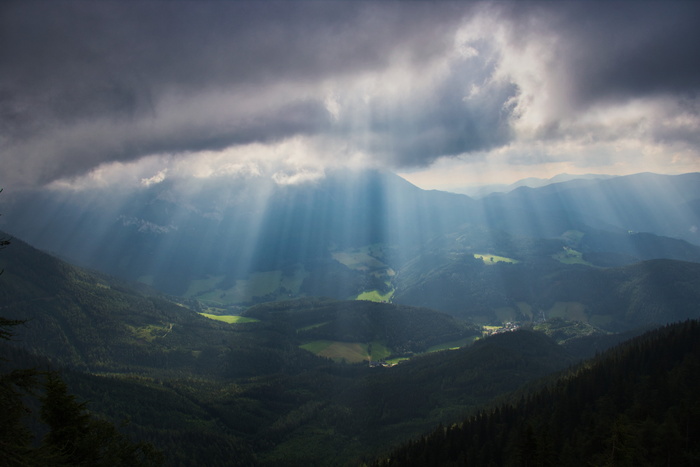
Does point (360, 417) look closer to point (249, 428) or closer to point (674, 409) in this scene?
point (249, 428)

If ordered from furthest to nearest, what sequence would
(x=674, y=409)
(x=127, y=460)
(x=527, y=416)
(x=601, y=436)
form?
(x=527, y=416) → (x=674, y=409) → (x=601, y=436) → (x=127, y=460)

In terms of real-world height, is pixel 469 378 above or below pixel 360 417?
above

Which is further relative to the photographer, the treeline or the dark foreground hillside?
the dark foreground hillside

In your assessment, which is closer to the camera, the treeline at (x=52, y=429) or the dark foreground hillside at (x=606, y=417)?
the treeline at (x=52, y=429)

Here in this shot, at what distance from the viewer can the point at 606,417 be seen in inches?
3258

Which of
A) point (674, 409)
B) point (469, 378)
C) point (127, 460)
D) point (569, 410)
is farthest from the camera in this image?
point (469, 378)

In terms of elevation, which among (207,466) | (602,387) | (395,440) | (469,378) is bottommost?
(207,466)

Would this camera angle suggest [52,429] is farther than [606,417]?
No

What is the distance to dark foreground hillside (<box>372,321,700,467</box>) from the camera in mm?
62062

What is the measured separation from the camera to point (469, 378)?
623 feet

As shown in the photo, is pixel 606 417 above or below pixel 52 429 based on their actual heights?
above

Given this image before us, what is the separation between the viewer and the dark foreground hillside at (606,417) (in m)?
62.1

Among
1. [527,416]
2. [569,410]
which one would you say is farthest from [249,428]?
[569,410]

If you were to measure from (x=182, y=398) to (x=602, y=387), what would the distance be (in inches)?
6679
